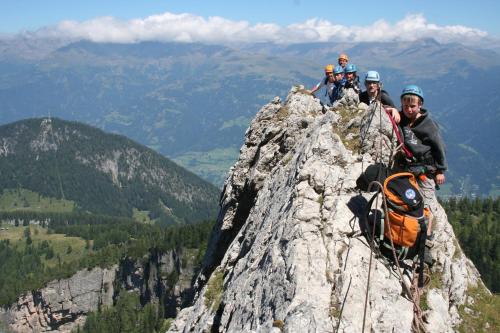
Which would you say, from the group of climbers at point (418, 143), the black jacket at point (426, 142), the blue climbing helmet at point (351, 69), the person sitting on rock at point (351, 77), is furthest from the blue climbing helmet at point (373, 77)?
the blue climbing helmet at point (351, 69)

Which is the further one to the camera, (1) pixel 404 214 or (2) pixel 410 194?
(1) pixel 404 214

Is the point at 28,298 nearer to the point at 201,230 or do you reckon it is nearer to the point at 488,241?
the point at 201,230

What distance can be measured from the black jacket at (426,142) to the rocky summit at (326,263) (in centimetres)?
298

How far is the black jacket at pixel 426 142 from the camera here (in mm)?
16125

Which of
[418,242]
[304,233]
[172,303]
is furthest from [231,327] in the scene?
[172,303]

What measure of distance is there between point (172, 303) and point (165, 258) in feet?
98.7

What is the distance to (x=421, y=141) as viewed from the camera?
16.5 m

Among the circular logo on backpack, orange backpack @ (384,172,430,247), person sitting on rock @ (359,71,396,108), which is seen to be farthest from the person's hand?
person sitting on rock @ (359,71,396,108)

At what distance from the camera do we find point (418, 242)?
1559 cm

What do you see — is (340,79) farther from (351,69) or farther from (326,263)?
(326,263)

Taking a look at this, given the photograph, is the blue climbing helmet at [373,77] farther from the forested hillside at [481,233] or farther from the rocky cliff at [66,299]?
the rocky cliff at [66,299]

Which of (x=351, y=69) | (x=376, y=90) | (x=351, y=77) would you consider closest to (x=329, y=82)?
(x=351, y=69)

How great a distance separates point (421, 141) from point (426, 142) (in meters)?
0.18

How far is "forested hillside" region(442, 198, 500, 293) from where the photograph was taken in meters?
134
